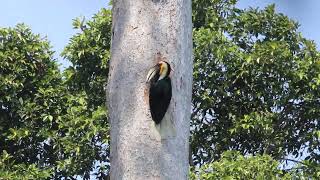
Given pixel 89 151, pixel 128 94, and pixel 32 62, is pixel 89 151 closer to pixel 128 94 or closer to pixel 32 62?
pixel 32 62

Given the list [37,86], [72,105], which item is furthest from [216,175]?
[37,86]

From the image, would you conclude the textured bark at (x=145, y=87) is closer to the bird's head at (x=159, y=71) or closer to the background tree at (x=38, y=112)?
the bird's head at (x=159, y=71)

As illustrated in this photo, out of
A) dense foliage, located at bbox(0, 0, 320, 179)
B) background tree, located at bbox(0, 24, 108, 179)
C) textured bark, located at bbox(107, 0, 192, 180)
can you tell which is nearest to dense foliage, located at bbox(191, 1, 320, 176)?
dense foliage, located at bbox(0, 0, 320, 179)

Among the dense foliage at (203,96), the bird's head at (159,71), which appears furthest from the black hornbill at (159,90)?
the dense foliage at (203,96)

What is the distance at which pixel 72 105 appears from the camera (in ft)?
30.9

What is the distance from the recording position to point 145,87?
→ 110 inches

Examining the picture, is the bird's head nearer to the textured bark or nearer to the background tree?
the textured bark

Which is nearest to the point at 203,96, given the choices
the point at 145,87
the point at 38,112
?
the point at 38,112

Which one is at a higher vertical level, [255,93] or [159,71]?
[255,93]

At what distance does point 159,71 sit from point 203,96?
21.1 feet

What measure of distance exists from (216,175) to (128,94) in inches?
Result: 204

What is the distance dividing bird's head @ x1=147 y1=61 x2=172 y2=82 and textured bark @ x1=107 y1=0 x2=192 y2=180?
0.08 ft

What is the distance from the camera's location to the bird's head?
2766mm

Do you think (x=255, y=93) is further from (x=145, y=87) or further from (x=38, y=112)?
(x=145, y=87)
